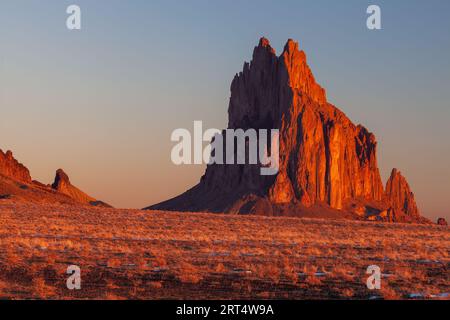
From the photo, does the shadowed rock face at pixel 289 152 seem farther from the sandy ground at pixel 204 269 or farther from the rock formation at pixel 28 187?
the sandy ground at pixel 204 269

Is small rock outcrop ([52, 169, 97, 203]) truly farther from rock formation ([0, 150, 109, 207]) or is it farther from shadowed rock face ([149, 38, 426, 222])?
shadowed rock face ([149, 38, 426, 222])

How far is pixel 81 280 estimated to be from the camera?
21859mm

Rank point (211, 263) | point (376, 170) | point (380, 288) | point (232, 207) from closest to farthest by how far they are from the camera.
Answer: point (380, 288) → point (211, 263) → point (232, 207) → point (376, 170)

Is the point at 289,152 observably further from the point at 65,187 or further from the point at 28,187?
the point at 28,187

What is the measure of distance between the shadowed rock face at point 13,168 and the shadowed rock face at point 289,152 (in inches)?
1411

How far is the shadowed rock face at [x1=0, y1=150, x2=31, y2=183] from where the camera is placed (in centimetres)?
13173

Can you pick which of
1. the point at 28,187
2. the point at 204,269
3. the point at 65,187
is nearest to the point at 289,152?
the point at 65,187

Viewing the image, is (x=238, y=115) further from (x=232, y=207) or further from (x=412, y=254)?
(x=412, y=254)

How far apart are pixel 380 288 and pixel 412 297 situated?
Answer: 1.71 metres

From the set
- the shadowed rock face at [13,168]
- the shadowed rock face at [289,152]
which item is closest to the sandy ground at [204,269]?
the shadowed rock face at [13,168]

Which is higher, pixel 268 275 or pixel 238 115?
pixel 238 115

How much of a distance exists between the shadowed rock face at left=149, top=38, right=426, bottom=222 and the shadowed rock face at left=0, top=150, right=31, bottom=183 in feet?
118

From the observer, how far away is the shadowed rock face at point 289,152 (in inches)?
6117
